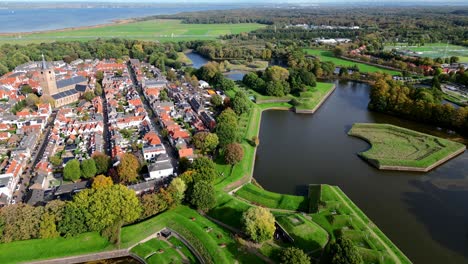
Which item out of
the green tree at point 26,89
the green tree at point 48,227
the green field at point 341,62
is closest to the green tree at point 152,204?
the green tree at point 48,227

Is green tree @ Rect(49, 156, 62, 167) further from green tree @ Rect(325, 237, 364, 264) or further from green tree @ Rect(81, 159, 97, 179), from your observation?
green tree @ Rect(325, 237, 364, 264)

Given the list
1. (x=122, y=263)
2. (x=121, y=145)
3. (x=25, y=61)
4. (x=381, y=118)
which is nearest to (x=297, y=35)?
(x=381, y=118)

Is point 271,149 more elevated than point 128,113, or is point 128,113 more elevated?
point 128,113

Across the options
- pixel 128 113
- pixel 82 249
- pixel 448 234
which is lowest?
pixel 448 234

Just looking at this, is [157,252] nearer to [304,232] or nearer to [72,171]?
[304,232]

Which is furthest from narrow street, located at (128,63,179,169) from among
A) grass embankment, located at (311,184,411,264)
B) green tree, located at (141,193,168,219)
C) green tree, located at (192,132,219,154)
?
grass embankment, located at (311,184,411,264)

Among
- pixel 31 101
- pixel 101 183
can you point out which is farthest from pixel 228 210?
pixel 31 101

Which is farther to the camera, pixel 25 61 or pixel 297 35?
pixel 297 35

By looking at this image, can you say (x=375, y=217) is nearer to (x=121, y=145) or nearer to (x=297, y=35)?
(x=121, y=145)
